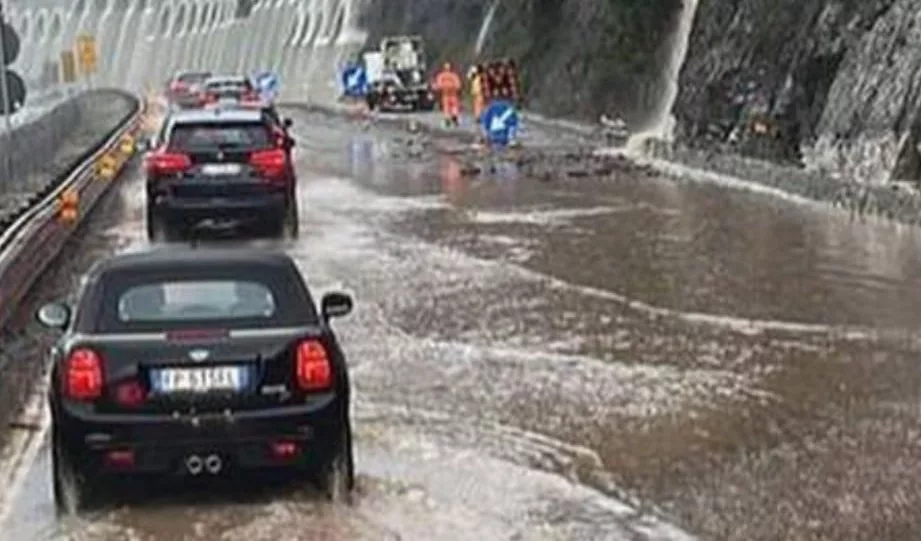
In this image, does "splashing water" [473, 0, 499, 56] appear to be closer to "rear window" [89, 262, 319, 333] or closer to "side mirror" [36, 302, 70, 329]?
"side mirror" [36, 302, 70, 329]

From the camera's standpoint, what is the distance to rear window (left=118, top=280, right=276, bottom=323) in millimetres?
10953

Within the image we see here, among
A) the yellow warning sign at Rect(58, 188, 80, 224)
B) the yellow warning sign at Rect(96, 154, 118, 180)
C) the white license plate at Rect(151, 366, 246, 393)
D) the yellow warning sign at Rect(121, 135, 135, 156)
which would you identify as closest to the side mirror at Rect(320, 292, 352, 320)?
the white license plate at Rect(151, 366, 246, 393)

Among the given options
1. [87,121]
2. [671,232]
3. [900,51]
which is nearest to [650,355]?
[671,232]

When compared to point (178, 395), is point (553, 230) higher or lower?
lower

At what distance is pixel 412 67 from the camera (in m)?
78.9

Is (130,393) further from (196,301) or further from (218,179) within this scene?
(218,179)

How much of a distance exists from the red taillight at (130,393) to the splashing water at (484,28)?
70.1 metres

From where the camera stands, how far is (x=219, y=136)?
26906mm

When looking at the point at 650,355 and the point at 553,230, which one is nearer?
the point at 650,355

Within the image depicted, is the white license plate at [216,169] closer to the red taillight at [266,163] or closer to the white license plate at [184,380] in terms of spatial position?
the red taillight at [266,163]

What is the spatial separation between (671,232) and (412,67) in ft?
176

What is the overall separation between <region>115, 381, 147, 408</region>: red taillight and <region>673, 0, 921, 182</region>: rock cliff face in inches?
803

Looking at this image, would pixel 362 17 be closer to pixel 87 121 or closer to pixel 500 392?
pixel 87 121

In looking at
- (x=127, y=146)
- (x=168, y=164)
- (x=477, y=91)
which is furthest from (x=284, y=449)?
(x=477, y=91)
